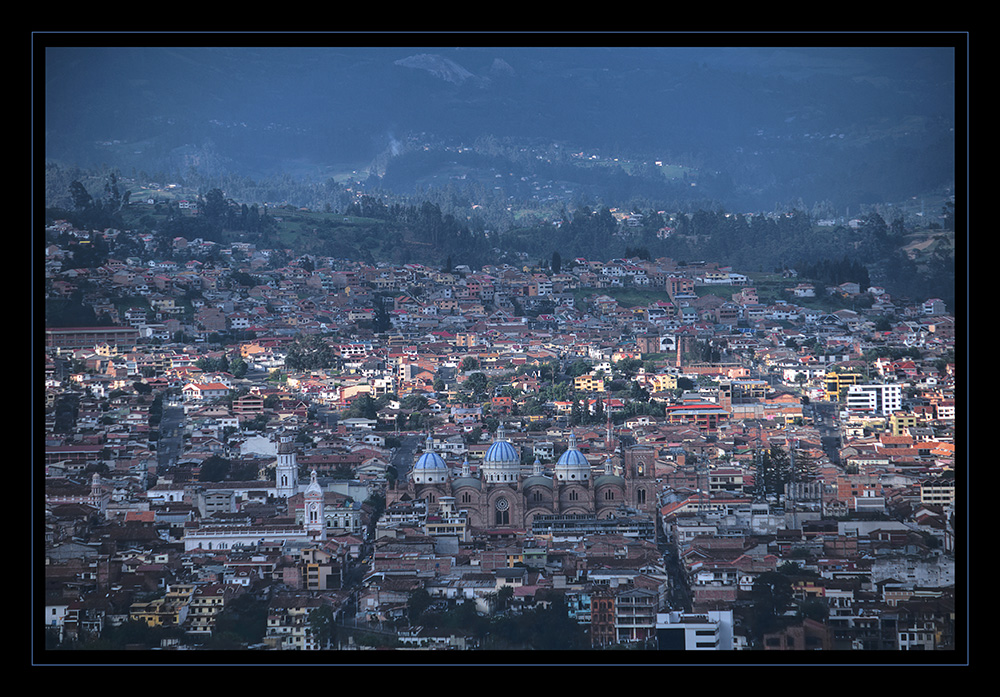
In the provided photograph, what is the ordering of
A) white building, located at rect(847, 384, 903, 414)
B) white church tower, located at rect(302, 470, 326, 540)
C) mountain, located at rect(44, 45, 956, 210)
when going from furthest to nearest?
mountain, located at rect(44, 45, 956, 210), white building, located at rect(847, 384, 903, 414), white church tower, located at rect(302, 470, 326, 540)

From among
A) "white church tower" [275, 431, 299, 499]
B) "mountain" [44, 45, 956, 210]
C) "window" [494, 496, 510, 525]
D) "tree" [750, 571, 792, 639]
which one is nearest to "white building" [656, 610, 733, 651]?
"tree" [750, 571, 792, 639]

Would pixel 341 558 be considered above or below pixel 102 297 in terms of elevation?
below

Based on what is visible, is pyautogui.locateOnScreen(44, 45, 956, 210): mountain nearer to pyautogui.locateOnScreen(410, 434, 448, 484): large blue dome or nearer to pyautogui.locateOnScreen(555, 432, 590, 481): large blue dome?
pyautogui.locateOnScreen(555, 432, 590, 481): large blue dome

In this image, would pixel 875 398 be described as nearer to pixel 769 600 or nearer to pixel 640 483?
pixel 640 483
